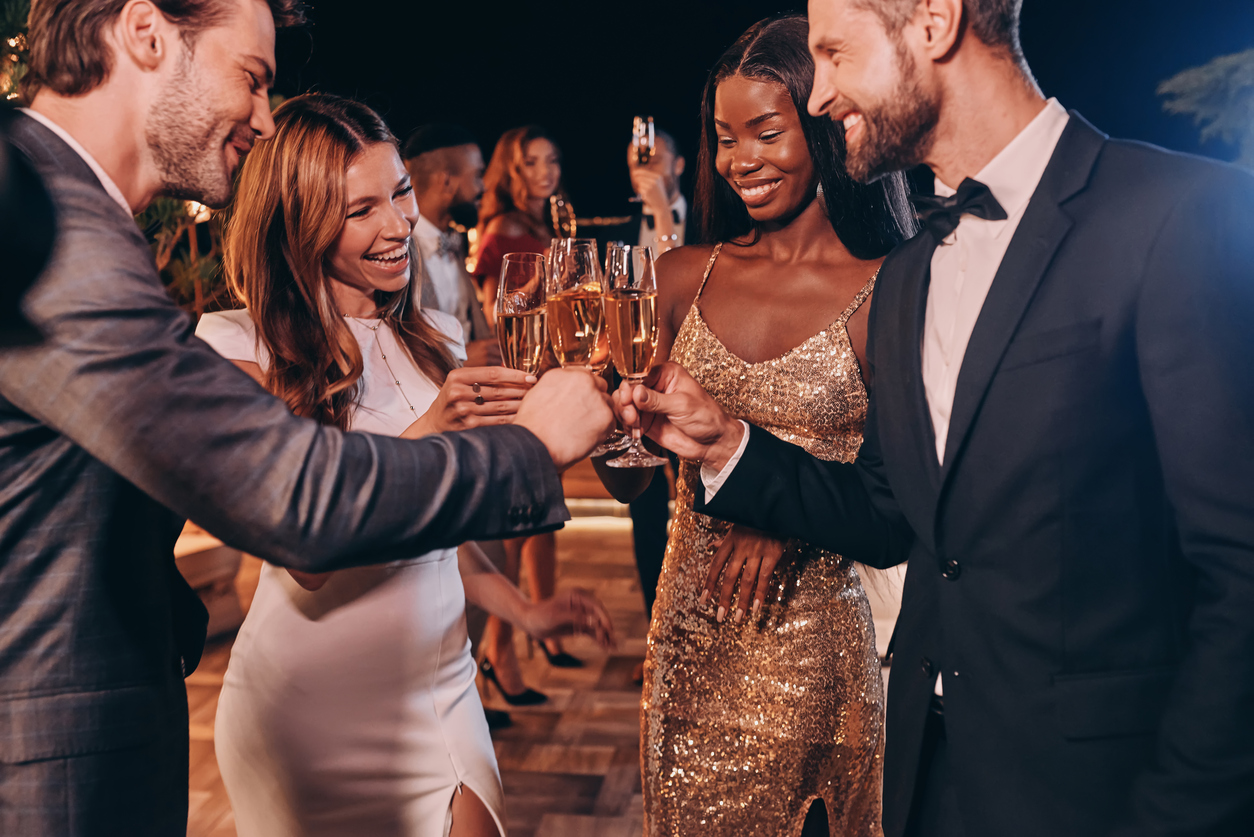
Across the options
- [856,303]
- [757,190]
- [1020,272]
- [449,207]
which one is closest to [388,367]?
[757,190]

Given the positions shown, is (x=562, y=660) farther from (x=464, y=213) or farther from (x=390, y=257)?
(x=390, y=257)

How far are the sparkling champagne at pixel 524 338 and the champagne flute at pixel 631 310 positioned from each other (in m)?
0.12

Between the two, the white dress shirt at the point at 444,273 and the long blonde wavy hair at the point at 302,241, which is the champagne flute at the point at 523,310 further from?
the white dress shirt at the point at 444,273

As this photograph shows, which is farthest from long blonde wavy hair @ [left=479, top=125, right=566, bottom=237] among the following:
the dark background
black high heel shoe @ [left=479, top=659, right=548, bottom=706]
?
the dark background

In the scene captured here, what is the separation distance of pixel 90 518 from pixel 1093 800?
1129 millimetres

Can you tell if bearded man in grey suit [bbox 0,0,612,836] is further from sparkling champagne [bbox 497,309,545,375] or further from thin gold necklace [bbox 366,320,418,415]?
thin gold necklace [bbox 366,320,418,415]

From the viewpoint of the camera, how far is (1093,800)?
3.29 feet

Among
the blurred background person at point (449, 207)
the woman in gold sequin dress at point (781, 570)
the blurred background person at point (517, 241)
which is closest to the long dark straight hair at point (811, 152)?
the woman in gold sequin dress at point (781, 570)

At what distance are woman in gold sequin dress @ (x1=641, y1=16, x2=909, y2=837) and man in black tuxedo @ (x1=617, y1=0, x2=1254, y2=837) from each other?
427 mm

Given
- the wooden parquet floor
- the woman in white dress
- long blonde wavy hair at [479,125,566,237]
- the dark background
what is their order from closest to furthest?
the woman in white dress, the wooden parquet floor, long blonde wavy hair at [479,125,566,237], the dark background

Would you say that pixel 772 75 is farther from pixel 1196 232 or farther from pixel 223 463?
pixel 223 463

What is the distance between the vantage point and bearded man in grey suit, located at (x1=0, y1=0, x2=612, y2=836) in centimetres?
83

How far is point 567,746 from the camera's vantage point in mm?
3287

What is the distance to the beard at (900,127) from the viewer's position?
116 centimetres
